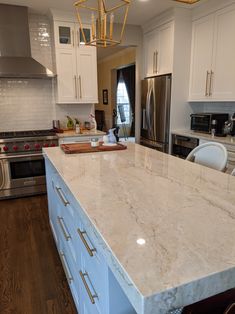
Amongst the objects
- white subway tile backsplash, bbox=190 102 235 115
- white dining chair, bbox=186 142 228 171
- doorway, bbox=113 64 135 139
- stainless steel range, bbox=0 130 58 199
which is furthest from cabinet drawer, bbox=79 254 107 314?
doorway, bbox=113 64 135 139

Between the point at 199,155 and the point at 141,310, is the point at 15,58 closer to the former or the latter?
the point at 199,155

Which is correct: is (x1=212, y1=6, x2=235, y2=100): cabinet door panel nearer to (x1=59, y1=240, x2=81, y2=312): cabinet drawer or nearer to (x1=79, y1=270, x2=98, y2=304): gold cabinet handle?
(x1=59, y1=240, x2=81, y2=312): cabinet drawer

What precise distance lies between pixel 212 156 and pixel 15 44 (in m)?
3.01

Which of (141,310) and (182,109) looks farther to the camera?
(182,109)

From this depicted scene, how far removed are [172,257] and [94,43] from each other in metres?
1.64

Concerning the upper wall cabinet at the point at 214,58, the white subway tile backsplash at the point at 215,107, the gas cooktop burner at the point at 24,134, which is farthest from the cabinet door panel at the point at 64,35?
the white subway tile backsplash at the point at 215,107

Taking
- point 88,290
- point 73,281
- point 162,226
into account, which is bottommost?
point 73,281

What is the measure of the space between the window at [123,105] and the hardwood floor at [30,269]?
5962mm

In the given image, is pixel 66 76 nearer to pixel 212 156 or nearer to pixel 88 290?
pixel 212 156

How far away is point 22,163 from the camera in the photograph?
355 cm

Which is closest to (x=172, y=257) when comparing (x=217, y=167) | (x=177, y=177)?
(x=177, y=177)

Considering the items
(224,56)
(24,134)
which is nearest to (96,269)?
(24,134)

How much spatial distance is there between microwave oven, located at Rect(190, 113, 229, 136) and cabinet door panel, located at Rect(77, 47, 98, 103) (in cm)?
164

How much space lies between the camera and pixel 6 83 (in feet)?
12.4
